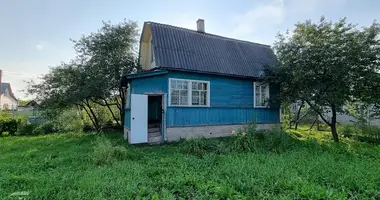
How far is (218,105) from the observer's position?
31.3ft

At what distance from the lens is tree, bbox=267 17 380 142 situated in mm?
8109

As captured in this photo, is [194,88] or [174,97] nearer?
[174,97]

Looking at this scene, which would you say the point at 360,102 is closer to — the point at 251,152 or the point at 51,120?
the point at 251,152

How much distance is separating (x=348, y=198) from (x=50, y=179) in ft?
18.1

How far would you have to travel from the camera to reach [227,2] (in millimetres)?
9266

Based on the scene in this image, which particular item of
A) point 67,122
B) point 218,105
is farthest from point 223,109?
point 67,122

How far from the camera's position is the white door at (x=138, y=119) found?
7.70 meters

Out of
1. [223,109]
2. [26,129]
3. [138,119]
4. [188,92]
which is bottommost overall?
[26,129]

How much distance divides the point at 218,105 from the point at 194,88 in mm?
1518

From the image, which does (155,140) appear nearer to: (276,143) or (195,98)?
(195,98)

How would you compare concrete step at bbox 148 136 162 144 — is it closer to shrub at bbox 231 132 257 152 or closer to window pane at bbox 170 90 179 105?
window pane at bbox 170 90 179 105

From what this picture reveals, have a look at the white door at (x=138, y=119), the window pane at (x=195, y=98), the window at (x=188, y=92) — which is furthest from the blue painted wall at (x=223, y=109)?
the white door at (x=138, y=119)

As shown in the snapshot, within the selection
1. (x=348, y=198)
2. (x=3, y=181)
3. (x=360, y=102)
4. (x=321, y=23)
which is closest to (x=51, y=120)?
(x=3, y=181)

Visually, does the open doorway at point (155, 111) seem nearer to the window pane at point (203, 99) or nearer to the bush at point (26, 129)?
the window pane at point (203, 99)
